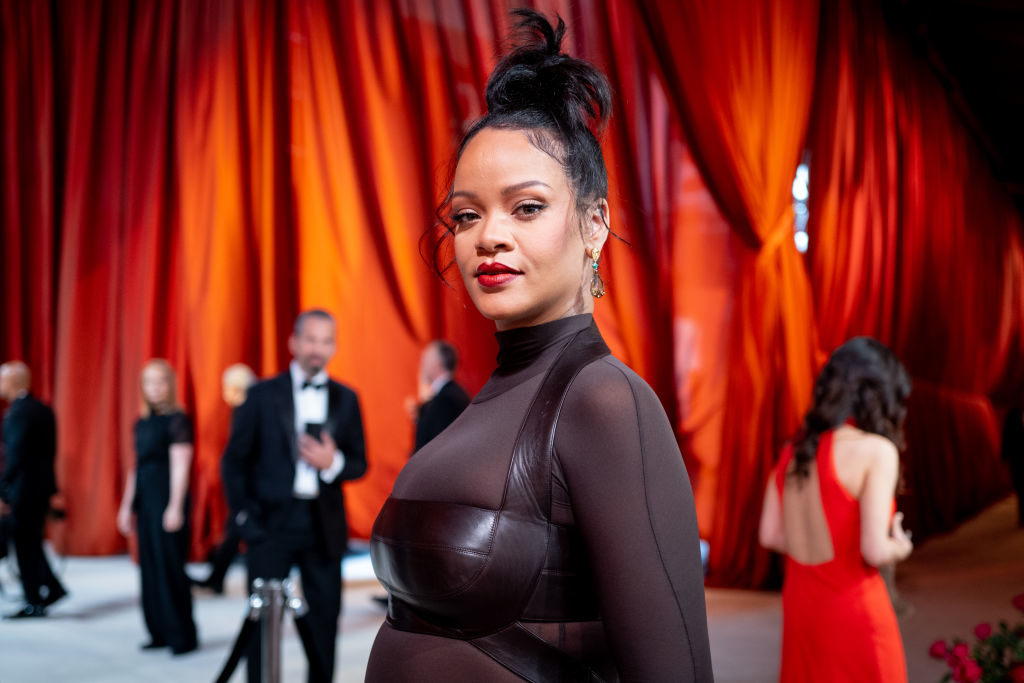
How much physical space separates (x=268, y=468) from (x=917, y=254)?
22.4 ft

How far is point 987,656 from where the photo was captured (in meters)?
2.12

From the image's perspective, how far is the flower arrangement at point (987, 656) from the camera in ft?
6.55

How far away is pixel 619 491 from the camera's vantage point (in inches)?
33.2

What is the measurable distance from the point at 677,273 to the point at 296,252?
3208 mm

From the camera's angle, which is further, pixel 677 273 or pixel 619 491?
pixel 677 273

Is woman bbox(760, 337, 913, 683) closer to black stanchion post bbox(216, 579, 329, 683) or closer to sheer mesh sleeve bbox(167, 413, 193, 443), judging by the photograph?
black stanchion post bbox(216, 579, 329, 683)

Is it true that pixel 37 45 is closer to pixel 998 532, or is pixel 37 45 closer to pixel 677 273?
pixel 677 273

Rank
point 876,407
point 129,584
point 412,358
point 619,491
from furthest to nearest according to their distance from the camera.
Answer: point 412,358 < point 129,584 < point 876,407 < point 619,491

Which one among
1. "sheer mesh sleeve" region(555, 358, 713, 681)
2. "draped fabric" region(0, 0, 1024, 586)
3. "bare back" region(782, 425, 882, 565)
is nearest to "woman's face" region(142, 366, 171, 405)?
"draped fabric" region(0, 0, 1024, 586)

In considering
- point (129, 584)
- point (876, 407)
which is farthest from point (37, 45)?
point (876, 407)

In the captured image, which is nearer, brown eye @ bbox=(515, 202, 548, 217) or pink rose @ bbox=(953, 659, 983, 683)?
brown eye @ bbox=(515, 202, 548, 217)

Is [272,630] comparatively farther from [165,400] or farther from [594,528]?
[594,528]

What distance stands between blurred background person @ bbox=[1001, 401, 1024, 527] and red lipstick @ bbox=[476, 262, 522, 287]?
350 inches

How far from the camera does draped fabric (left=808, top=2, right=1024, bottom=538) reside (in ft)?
21.5
